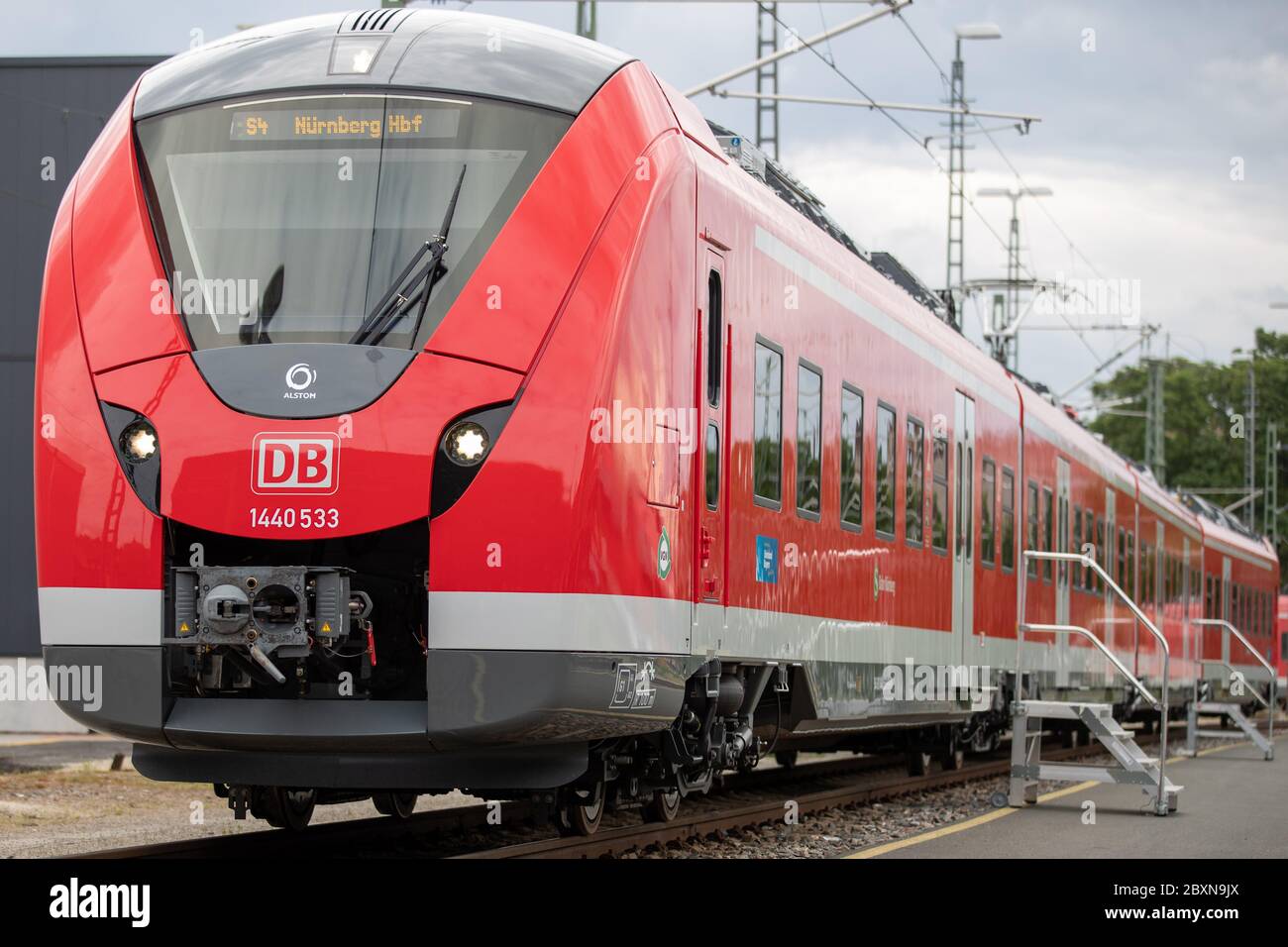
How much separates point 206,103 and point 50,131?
40.4 feet

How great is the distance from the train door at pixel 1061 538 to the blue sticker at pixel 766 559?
10.1 meters

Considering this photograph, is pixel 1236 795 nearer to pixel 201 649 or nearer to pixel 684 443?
pixel 684 443

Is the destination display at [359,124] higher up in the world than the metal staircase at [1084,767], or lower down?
higher up

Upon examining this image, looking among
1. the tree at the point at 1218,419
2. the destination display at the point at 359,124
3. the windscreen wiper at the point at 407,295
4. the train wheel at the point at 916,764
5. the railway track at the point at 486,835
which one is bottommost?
the train wheel at the point at 916,764

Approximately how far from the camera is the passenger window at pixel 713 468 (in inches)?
358

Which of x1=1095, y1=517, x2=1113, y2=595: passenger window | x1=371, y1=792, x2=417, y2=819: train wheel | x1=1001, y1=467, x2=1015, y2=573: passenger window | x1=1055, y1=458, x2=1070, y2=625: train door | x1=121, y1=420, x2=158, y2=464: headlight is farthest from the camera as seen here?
x1=1095, y1=517, x2=1113, y2=595: passenger window

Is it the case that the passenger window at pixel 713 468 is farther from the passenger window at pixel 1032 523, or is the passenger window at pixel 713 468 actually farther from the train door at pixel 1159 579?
the train door at pixel 1159 579

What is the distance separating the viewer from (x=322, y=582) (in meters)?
7.56

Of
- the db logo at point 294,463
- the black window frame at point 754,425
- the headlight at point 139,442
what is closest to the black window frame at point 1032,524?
the black window frame at point 754,425

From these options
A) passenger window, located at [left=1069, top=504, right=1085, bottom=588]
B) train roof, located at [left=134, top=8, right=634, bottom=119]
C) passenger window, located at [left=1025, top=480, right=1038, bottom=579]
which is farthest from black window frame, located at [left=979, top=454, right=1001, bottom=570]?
train roof, located at [left=134, top=8, right=634, bottom=119]

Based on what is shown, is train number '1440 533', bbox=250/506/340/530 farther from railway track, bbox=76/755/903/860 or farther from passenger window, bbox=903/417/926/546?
passenger window, bbox=903/417/926/546

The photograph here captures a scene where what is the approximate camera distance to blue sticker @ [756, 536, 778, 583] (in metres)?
9.91

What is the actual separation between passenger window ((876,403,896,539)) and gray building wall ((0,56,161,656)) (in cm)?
995
